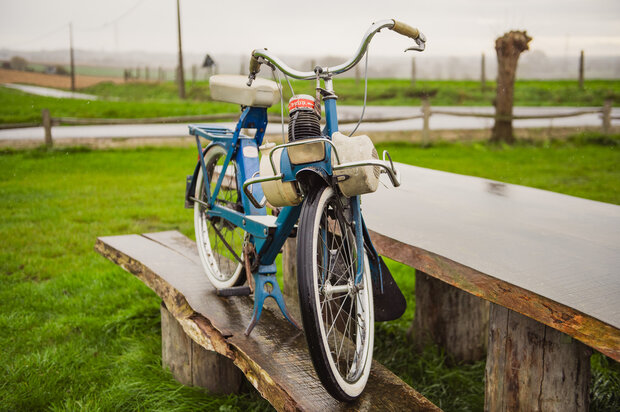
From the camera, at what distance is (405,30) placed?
184 centimetres

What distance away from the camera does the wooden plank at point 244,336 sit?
1789mm

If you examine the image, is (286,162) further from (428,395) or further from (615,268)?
(428,395)

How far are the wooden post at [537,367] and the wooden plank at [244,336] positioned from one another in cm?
34

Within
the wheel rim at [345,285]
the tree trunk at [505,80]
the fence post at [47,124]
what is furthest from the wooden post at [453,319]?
the fence post at [47,124]

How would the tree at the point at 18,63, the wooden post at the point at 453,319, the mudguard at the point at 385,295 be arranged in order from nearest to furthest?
the mudguard at the point at 385,295, the wooden post at the point at 453,319, the tree at the point at 18,63

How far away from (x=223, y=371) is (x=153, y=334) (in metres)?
0.84

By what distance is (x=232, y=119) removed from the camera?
34.1 ft

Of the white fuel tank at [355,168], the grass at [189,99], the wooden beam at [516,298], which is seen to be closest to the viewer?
the wooden beam at [516,298]

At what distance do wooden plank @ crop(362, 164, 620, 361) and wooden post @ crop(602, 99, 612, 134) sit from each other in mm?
9004

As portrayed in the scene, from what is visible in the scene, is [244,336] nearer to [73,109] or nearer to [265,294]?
[265,294]

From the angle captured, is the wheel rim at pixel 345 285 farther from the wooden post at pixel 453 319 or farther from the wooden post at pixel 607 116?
the wooden post at pixel 607 116

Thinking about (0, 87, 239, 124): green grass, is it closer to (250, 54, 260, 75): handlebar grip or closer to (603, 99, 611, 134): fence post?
(603, 99, 611, 134): fence post

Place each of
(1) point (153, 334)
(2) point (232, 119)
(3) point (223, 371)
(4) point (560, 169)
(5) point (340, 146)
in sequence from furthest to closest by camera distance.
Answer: (2) point (232, 119) < (4) point (560, 169) < (1) point (153, 334) < (3) point (223, 371) < (5) point (340, 146)

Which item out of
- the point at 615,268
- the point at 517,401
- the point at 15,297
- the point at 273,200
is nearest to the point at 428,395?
the point at 517,401
